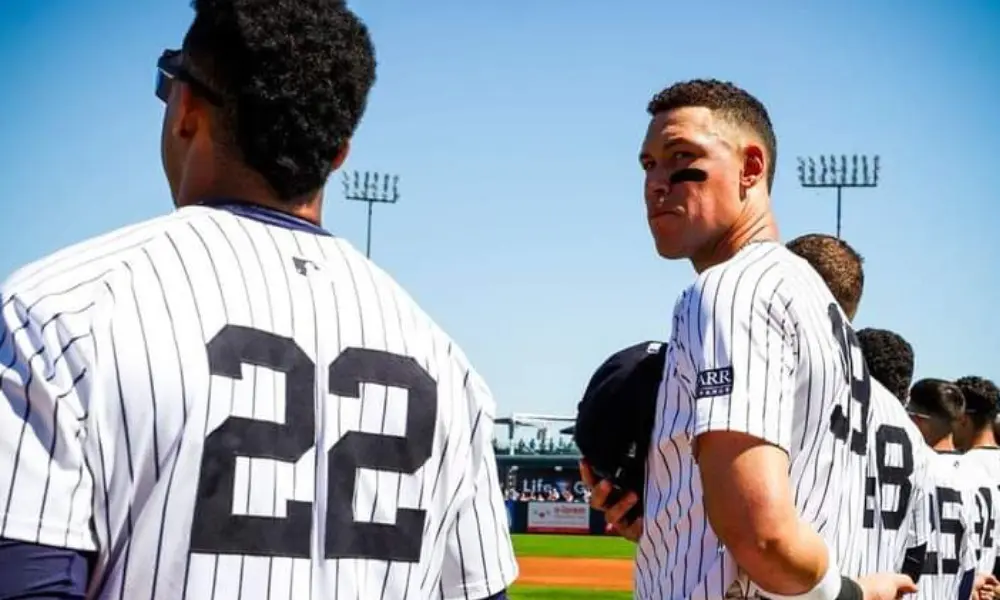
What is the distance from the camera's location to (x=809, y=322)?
2.96 meters

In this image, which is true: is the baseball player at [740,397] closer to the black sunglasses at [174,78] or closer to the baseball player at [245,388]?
the baseball player at [245,388]

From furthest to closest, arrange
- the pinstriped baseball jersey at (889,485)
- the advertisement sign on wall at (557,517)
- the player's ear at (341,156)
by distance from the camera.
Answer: the advertisement sign on wall at (557,517) < the pinstriped baseball jersey at (889,485) < the player's ear at (341,156)

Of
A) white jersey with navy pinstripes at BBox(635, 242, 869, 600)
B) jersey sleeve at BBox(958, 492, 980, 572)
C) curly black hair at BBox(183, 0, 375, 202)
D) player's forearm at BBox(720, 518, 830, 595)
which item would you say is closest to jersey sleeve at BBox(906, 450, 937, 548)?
white jersey with navy pinstripes at BBox(635, 242, 869, 600)

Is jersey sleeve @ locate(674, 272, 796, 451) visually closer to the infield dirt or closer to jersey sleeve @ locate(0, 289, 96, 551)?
jersey sleeve @ locate(0, 289, 96, 551)

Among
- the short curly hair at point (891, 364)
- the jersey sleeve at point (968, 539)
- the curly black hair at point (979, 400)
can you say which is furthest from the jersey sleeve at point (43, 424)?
the curly black hair at point (979, 400)

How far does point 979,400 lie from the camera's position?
782 cm

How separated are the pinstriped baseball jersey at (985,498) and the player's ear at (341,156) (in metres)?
4.95

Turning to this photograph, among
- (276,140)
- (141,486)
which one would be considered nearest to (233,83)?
(276,140)

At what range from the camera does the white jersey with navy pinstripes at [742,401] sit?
2.78 metres

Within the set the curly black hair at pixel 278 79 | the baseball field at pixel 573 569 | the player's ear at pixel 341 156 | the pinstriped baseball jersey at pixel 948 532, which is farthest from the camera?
the baseball field at pixel 573 569

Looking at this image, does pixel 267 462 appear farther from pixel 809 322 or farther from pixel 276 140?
pixel 809 322

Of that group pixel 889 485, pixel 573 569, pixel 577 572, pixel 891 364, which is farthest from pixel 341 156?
pixel 573 569

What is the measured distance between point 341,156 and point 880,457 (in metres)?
2.25

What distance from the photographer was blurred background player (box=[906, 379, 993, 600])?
5.69 m
